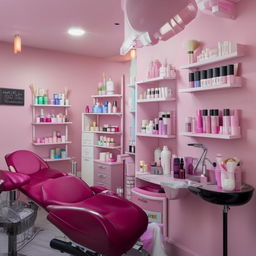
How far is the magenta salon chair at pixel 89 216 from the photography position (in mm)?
1662

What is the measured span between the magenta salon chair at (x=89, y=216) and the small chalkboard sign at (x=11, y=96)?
7.43 feet

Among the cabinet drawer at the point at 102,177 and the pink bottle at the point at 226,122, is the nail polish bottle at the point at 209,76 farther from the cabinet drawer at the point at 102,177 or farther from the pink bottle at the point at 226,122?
the cabinet drawer at the point at 102,177

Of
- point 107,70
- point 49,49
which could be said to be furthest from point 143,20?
point 107,70

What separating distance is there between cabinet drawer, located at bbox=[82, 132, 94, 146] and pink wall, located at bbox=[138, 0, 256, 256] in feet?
7.57

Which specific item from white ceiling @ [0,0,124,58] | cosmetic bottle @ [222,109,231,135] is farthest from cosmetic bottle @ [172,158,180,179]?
white ceiling @ [0,0,124,58]

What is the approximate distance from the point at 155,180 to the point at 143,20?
6.20 ft

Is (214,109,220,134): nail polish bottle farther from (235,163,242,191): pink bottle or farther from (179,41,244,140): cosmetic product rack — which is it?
(235,163,242,191): pink bottle

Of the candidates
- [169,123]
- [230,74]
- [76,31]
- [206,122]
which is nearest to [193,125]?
[206,122]

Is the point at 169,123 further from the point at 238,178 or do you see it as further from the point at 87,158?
the point at 87,158

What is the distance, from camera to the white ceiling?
3.00 meters

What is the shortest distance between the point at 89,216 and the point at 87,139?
11.3 feet

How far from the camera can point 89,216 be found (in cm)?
169

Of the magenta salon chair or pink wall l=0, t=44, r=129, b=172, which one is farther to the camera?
pink wall l=0, t=44, r=129, b=172

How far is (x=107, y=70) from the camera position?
18.8 ft
